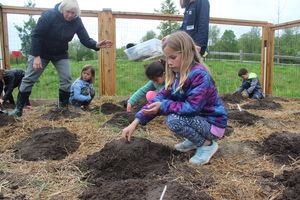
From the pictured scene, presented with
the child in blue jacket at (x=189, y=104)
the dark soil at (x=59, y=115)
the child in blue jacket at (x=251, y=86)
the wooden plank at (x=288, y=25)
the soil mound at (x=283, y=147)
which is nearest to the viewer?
the child in blue jacket at (x=189, y=104)

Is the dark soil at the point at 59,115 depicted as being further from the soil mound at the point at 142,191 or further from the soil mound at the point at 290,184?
the soil mound at the point at 290,184

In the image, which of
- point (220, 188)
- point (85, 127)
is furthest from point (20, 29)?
point (220, 188)

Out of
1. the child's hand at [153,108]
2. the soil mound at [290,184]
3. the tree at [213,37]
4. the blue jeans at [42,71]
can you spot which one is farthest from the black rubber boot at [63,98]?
the tree at [213,37]

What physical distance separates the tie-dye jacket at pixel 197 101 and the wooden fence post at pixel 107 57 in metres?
4.22

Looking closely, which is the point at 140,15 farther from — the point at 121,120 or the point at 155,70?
the point at 121,120

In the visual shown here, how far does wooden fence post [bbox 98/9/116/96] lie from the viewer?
6.64 meters

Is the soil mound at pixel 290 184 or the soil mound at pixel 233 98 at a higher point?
the soil mound at pixel 233 98

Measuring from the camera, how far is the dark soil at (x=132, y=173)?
1.92 m

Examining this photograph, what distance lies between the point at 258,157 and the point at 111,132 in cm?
172

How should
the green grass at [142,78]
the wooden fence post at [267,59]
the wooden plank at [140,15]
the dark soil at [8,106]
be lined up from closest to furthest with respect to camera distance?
the dark soil at [8,106] < the wooden plank at [140,15] < the green grass at [142,78] < the wooden fence post at [267,59]

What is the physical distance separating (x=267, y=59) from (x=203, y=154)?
6.51 meters

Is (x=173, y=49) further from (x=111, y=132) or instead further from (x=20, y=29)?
(x=20, y=29)

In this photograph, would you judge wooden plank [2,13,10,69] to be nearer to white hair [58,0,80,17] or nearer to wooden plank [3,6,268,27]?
wooden plank [3,6,268,27]

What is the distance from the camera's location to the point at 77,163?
105 inches
